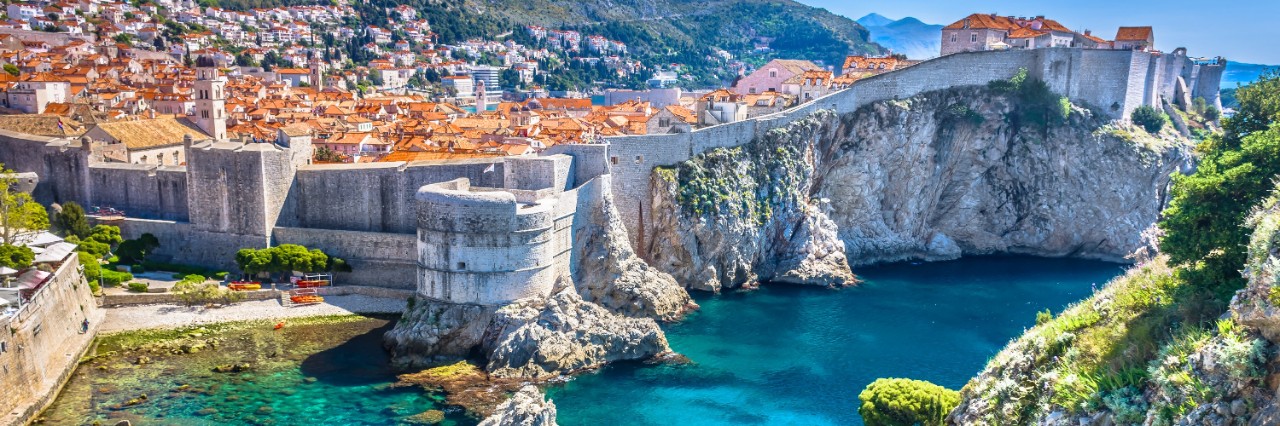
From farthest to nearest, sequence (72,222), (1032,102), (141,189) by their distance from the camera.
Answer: (1032,102) → (141,189) → (72,222)

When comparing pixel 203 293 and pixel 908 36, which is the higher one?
pixel 908 36

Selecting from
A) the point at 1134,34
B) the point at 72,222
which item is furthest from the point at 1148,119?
the point at 72,222

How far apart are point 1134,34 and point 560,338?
1562 inches

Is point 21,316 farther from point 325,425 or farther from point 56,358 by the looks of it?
point 325,425

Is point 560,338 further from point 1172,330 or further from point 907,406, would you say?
point 1172,330

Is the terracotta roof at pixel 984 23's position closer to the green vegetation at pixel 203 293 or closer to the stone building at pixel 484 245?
the stone building at pixel 484 245

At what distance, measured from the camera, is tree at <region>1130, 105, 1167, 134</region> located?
49.4 metres

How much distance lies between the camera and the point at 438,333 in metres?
28.7

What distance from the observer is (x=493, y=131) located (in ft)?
168

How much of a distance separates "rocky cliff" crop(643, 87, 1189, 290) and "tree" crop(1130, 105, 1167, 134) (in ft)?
3.35

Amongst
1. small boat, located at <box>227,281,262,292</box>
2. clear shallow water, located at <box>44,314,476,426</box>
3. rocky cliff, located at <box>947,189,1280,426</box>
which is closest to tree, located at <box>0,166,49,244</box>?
small boat, located at <box>227,281,262,292</box>

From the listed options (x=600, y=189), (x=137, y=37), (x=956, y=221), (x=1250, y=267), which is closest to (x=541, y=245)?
(x=600, y=189)

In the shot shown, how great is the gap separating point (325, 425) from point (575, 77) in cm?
10177

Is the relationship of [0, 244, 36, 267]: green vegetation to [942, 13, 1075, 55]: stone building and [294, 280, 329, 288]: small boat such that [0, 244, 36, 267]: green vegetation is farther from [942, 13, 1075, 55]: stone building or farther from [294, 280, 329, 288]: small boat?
[942, 13, 1075, 55]: stone building
